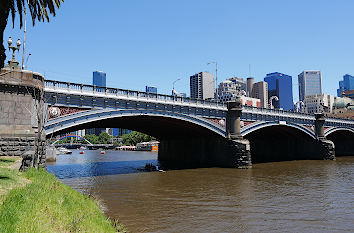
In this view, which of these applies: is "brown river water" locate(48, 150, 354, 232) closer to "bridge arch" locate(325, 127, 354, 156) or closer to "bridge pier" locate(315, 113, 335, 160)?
"bridge pier" locate(315, 113, 335, 160)

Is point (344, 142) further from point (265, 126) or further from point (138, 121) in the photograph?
point (138, 121)

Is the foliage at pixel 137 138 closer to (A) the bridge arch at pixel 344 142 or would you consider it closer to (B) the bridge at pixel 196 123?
(B) the bridge at pixel 196 123

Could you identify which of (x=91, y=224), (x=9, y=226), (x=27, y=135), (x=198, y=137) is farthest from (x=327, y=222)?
(x=198, y=137)

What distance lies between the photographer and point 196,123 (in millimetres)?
37781

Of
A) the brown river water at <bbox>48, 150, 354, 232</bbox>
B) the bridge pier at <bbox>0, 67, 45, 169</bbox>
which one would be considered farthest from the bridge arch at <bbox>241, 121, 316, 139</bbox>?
the bridge pier at <bbox>0, 67, 45, 169</bbox>

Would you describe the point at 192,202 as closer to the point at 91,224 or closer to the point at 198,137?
the point at 91,224

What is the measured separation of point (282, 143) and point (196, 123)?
33034 mm

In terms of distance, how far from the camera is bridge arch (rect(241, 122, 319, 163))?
56184 millimetres

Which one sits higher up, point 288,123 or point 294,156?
point 288,123

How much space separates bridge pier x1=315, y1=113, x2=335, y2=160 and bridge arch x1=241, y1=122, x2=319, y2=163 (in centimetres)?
106

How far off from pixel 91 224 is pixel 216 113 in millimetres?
32741

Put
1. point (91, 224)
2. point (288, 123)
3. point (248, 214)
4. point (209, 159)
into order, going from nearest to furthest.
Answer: point (91, 224) → point (248, 214) → point (209, 159) → point (288, 123)

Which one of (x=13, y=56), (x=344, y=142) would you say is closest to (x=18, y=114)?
(x=13, y=56)

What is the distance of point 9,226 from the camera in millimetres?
5965
